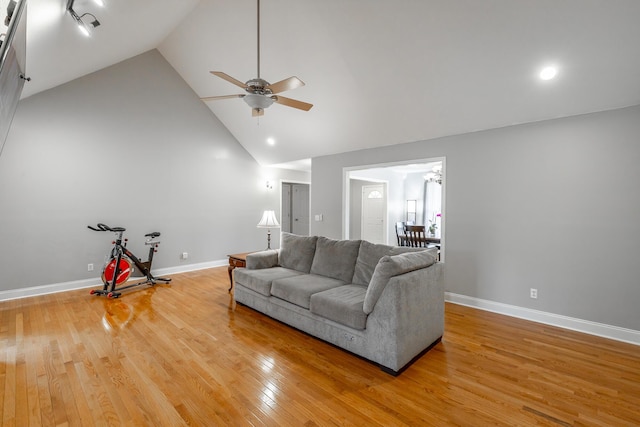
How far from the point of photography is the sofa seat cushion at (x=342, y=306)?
256cm

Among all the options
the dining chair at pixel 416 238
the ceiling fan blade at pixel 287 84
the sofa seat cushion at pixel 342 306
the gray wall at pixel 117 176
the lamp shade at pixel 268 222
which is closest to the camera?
the sofa seat cushion at pixel 342 306

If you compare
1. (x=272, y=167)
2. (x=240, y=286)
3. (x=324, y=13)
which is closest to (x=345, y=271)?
(x=240, y=286)

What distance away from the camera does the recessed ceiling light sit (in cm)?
298

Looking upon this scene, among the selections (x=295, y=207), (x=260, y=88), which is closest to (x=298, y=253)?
(x=260, y=88)

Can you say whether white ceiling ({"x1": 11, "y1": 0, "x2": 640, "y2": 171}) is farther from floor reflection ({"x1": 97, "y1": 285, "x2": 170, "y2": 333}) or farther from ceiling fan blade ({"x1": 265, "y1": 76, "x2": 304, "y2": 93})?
floor reflection ({"x1": 97, "y1": 285, "x2": 170, "y2": 333})

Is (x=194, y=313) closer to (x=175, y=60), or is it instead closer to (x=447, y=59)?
(x=447, y=59)

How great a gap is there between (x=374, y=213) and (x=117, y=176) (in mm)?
6309

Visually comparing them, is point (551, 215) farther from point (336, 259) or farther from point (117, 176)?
point (117, 176)

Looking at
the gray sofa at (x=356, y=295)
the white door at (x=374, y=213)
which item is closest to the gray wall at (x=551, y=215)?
the gray sofa at (x=356, y=295)

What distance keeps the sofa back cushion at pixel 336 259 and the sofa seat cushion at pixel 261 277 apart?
0.96 feet

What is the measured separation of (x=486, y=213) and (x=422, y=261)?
1.77 m

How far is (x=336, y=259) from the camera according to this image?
3.62 m

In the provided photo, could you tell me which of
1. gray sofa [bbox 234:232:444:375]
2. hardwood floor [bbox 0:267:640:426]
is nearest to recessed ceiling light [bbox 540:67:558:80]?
gray sofa [bbox 234:232:444:375]

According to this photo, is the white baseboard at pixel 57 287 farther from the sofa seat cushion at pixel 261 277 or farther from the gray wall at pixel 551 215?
the gray wall at pixel 551 215
